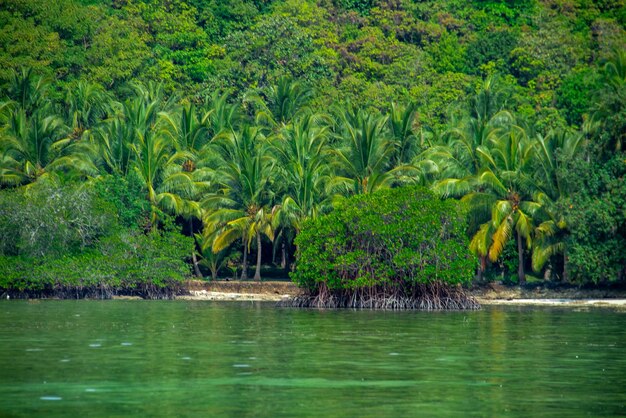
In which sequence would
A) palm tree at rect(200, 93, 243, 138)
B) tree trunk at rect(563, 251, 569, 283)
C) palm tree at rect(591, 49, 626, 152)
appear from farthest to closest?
palm tree at rect(200, 93, 243, 138) → tree trunk at rect(563, 251, 569, 283) → palm tree at rect(591, 49, 626, 152)

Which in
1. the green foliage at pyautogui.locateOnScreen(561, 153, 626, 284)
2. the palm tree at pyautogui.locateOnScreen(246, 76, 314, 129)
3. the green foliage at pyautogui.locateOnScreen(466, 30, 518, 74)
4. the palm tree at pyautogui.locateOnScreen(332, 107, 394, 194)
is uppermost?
the green foliage at pyautogui.locateOnScreen(466, 30, 518, 74)

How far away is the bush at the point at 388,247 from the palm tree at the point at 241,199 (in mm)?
7827

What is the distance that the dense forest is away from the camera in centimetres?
5381

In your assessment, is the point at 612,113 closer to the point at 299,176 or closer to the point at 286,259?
the point at 299,176

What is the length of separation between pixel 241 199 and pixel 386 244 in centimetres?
1231

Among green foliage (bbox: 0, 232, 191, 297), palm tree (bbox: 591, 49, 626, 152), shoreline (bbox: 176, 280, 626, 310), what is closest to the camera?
palm tree (bbox: 591, 49, 626, 152)

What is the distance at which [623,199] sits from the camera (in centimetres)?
5084

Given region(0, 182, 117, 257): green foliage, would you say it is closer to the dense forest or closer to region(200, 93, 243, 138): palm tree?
the dense forest

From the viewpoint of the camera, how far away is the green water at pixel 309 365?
65.0 ft

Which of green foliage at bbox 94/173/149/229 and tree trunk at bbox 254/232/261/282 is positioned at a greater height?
green foliage at bbox 94/173/149/229

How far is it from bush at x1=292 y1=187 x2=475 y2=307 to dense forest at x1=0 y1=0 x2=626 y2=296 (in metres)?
3.45

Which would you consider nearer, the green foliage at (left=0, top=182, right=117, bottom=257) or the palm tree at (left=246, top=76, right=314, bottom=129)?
the green foliage at (left=0, top=182, right=117, bottom=257)

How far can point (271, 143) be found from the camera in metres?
60.4

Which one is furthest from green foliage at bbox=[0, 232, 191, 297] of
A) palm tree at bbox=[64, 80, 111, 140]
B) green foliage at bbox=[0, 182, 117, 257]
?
palm tree at bbox=[64, 80, 111, 140]
